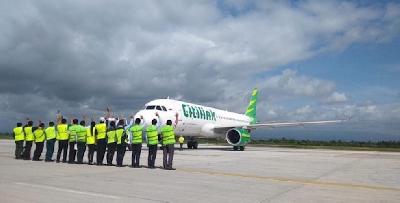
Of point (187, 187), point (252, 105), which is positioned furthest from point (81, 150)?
point (252, 105)

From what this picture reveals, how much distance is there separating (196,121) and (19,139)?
53.4 feet

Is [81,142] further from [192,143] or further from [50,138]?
[192,143]

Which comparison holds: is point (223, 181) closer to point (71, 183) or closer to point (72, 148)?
point (71, 183)

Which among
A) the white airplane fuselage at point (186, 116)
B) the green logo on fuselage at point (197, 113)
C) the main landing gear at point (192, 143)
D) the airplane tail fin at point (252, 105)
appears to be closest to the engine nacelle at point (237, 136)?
the white airplane fuselage at point (186, 116)

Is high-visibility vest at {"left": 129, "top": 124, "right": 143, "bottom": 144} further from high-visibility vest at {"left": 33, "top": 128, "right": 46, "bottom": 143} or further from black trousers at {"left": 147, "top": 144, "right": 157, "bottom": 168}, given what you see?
high-visibility vest at {"left": 33, "top": 128, "right": 46, "bottom": 143}

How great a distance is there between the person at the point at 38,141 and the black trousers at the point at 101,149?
2935 millimetres

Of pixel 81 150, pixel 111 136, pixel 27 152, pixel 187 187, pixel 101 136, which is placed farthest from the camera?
pixel 27 152

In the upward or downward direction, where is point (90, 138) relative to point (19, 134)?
downward

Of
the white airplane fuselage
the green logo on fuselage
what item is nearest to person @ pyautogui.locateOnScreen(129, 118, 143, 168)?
the white airplane fuselage

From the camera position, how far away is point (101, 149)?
15.0 metres

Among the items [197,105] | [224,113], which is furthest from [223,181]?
[224,113]

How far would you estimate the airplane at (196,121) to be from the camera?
2706 centimetres

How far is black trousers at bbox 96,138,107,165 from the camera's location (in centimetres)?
1492

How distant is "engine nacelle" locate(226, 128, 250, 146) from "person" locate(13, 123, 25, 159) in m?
18.0
